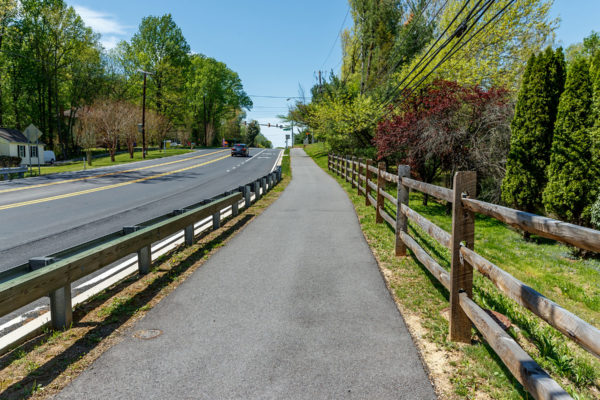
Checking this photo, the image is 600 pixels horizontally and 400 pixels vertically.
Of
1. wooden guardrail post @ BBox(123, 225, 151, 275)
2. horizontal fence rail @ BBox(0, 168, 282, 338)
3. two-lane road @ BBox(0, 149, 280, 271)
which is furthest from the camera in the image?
two-lane road @ BBox(0, 149, 280, 271)

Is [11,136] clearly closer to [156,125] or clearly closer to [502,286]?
[156,125]

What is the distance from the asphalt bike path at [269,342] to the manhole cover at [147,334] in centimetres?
5

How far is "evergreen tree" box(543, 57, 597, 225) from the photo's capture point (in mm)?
9734

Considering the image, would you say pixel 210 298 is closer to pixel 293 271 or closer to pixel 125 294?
pixel 125 294

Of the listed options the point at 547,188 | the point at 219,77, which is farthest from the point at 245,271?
the point at 219,77

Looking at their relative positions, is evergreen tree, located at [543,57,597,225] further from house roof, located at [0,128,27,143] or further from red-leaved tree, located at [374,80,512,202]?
house roof, located at [0,128,27,143]

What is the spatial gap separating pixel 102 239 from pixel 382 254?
4.63 m

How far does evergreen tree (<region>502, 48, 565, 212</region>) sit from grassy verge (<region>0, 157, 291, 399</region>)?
9586mm

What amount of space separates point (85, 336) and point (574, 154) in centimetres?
1121

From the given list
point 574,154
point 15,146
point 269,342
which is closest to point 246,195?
point 269,342

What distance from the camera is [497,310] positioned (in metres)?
4.80

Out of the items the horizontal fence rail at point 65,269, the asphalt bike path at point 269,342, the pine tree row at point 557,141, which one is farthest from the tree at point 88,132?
the asphalt bike path at point 269,342

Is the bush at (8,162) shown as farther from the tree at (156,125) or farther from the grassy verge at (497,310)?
the grassy verge at (497,310)

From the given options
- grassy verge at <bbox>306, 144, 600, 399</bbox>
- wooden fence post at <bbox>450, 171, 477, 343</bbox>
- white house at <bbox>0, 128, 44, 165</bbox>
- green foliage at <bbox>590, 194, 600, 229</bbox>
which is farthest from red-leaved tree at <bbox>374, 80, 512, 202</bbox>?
white house at <bbox>0, 128, 44, 165</bbox>
